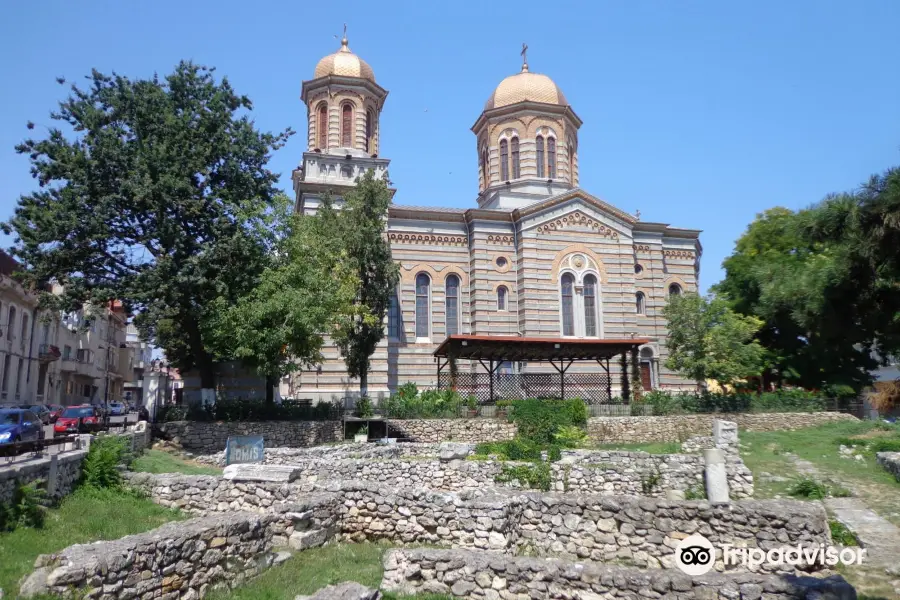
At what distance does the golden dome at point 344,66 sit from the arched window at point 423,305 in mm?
11133

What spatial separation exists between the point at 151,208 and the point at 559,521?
650 inches

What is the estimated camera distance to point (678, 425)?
25156 mm

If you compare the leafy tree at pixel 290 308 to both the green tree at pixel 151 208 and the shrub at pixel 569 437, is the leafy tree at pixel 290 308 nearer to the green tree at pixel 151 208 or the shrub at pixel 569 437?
the green tree at pixel 151 208

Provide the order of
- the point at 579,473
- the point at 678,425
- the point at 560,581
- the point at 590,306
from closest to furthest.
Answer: the point at 560,581
the point at 579,473
the point at 678,425
the point at 590,306

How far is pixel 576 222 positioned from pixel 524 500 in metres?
24.6

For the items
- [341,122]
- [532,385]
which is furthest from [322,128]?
[532,385]

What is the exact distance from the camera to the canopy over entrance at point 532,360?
25.5 meters

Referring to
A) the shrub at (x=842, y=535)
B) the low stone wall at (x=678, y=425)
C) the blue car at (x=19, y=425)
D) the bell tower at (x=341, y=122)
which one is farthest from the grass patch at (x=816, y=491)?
the bell tower at (x=341, y=122)

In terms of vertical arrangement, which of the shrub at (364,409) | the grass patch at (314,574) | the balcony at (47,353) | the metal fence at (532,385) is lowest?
the grass patch at (314,574)

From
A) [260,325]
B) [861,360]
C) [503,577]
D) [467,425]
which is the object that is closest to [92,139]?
[260,325]

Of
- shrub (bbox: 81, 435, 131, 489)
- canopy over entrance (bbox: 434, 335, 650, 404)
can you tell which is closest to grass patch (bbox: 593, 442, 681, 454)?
canopy over entrance (bbox: 434, 335, 650, 404)

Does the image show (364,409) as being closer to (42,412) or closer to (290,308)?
(290,308)

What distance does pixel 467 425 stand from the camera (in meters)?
23.4

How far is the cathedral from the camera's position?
31781 millimetres
